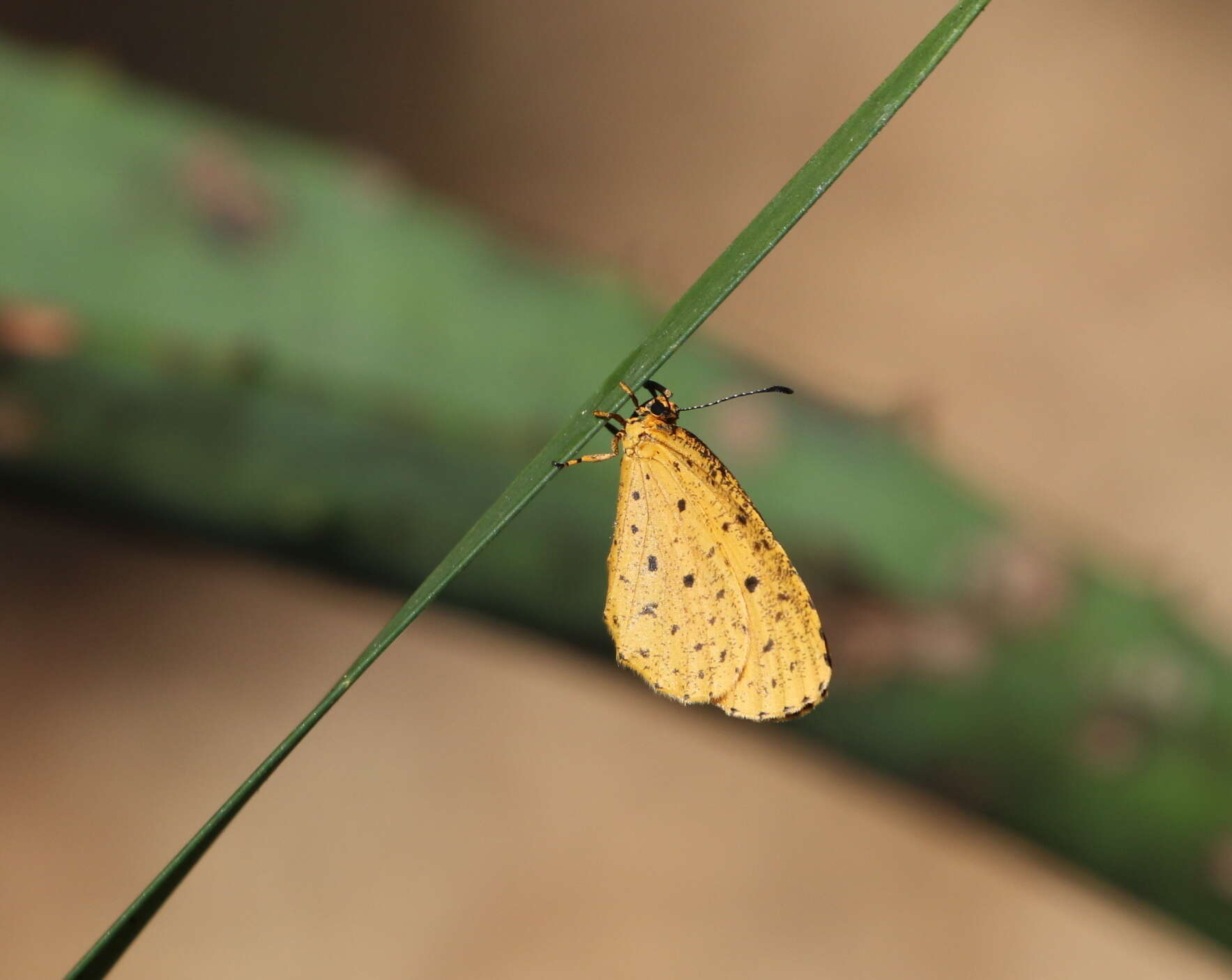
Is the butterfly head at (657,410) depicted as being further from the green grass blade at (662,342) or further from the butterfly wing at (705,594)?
the green grass blade at (662,342)

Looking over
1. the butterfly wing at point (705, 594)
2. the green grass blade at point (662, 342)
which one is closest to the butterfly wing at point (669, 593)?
the butterfly wing at point (705, 594)

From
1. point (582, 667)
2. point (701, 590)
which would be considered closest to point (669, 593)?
point (701, 590)

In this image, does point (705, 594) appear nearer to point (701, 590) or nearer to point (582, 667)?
point (701, 590)

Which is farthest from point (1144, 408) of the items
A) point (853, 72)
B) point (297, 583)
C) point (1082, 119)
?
point (297, 583)

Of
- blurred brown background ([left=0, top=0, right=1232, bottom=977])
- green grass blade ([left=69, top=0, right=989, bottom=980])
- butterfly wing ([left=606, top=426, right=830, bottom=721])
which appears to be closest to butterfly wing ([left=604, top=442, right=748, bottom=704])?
butterfly wing ([left=606, top=426, right=830, bottom=721])

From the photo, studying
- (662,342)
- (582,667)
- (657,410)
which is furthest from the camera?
(582,667)

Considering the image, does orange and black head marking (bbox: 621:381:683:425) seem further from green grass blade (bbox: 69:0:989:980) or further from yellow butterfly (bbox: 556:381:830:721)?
green grass blade (bbox: 69:0:989:980)
